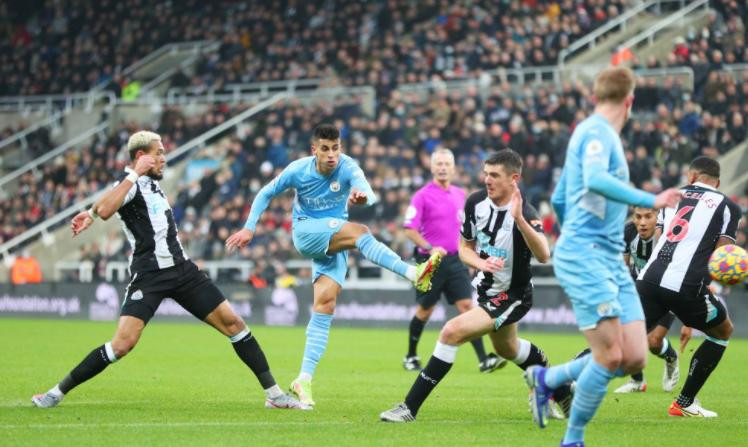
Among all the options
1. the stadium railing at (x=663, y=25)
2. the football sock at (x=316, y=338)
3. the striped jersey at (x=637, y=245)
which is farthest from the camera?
the stadium railing at (x=663, y=25)

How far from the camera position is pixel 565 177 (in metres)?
7.80

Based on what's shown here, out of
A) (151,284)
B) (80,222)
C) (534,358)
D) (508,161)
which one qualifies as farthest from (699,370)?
(80,222)

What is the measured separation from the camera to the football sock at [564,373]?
8.05 metres

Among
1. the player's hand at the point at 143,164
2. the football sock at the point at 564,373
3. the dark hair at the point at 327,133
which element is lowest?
the football sock at the point at 564,373

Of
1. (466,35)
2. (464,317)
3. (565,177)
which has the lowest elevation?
(464,317)

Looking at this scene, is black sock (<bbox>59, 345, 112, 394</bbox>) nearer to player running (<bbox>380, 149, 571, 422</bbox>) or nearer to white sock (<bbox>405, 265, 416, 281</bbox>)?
player running (<bbox>380, 149, 571, 422</bbox>)

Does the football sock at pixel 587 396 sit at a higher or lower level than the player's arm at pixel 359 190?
lower

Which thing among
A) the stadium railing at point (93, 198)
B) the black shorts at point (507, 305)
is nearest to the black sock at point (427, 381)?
the black shorts at point (507, 305)

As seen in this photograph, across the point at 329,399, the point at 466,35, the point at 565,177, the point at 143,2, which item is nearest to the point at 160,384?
the point at 329,399

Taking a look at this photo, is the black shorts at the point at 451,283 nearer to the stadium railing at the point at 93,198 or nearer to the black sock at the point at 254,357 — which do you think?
the black sock at the point at 254,357

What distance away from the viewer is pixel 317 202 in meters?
10.9

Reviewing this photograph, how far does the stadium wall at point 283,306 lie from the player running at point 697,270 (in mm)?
12368

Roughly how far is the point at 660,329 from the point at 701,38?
719 inches

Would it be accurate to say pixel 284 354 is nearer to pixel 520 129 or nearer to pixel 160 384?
pixel 160 384
